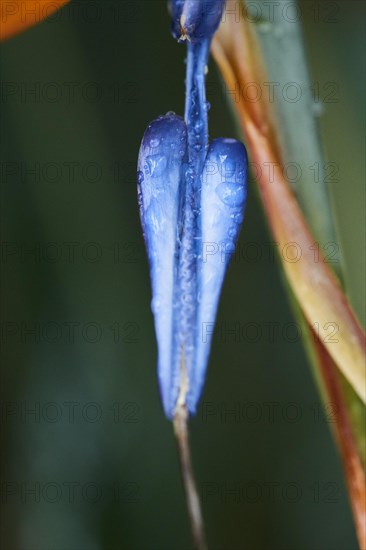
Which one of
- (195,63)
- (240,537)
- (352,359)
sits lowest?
(240,537)

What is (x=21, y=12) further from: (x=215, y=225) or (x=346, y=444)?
(x=346, y=444)

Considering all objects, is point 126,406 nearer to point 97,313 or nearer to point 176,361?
point 97,313

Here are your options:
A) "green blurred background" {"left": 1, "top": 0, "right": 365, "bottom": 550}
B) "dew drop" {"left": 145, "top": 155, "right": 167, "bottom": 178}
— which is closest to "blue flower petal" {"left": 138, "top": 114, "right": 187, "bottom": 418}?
"dew drop" {"left": 145, "top": 155, "right": 167, "bottom": 178}

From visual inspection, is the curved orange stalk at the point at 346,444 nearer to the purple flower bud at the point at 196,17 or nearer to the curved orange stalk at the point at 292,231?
the curved orange stalk at the point at 292,231

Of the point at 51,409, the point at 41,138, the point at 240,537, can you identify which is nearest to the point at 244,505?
the point at 240,537

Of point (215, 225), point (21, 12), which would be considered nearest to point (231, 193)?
point (215, 225)

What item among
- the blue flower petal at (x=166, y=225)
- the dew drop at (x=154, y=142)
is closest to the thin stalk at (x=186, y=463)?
the blue flower petal at (x=166, y=225)

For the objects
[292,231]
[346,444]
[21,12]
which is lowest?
[346,444]
